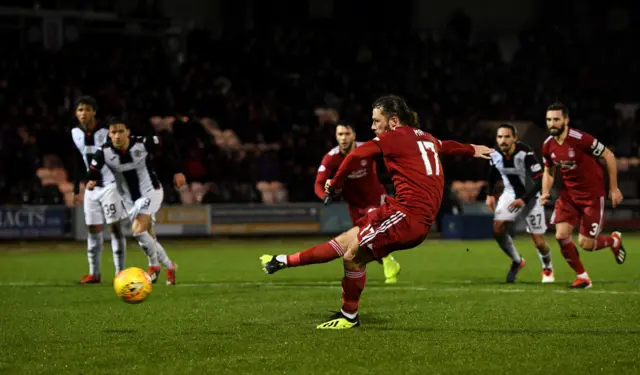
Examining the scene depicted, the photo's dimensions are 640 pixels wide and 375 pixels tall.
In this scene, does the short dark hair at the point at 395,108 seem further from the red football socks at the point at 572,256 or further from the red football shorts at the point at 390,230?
the red football socks at the point at 572,256

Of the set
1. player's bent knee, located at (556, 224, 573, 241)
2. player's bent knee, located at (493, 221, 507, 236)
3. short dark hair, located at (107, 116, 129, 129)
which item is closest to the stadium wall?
short dark hair, located at (107, 116, 129, 129)

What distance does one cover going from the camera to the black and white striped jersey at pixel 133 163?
1304cm

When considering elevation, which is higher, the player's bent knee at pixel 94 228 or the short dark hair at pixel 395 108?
the short dark hair at pixel 395 108

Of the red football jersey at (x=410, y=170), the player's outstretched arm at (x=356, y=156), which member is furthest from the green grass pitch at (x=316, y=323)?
the player's outstretched arm at (x=356, y=156)

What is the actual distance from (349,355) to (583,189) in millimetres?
6504

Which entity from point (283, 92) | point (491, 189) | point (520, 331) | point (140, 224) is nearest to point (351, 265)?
point (520, 331)

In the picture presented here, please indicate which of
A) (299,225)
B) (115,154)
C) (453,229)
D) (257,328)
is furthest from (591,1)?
(257,328)

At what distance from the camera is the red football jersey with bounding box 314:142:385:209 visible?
12914mm

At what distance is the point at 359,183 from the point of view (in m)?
13.0

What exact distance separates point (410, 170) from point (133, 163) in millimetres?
5624

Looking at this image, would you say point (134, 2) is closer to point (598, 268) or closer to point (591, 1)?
point (591, 1)

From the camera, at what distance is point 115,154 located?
1304 cm

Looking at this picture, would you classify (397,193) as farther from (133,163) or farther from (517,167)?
(517,167)

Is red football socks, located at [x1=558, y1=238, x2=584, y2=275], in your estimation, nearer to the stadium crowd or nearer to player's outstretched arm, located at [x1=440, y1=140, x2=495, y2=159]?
player's outstretched arm, located at [x1=440, y1=140, x2=495, y2=159]
